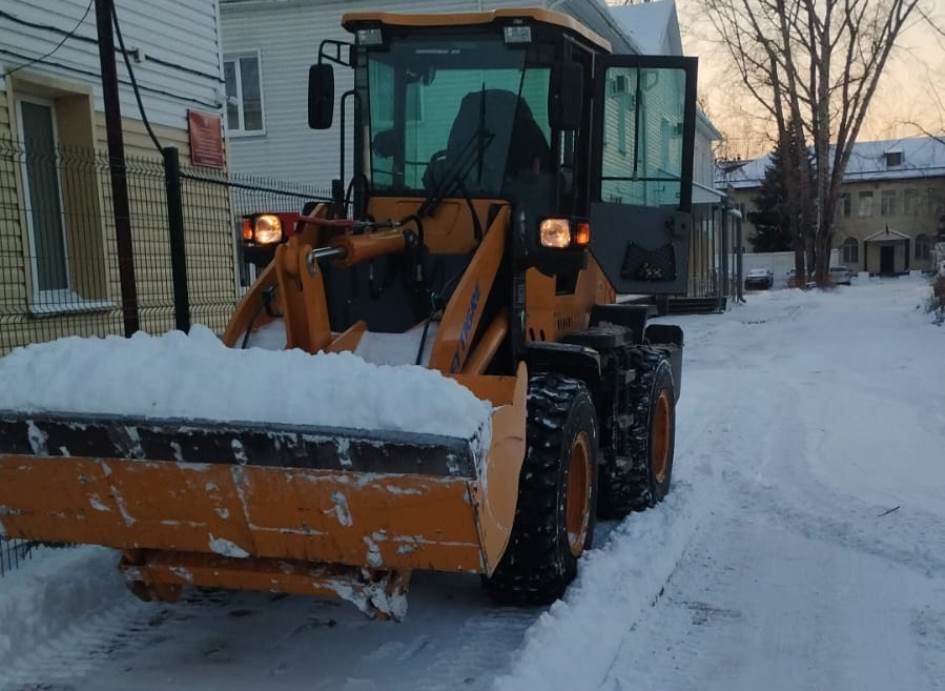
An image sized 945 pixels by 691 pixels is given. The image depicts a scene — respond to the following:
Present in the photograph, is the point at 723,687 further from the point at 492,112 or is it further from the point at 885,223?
the point at 885,223

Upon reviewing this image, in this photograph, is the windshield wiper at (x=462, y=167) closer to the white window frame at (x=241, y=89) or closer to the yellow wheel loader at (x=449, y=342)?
the yellow wheel loader at (x=449, y=342)

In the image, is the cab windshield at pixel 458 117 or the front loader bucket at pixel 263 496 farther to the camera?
the cab windshield at pixel 458 117

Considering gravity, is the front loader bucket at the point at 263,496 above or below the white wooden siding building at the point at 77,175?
below

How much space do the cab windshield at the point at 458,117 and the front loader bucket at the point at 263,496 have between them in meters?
1.91

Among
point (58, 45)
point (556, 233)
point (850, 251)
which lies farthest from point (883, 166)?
point (556, 233)

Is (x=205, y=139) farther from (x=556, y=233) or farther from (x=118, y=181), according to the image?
(x=556, y=233)

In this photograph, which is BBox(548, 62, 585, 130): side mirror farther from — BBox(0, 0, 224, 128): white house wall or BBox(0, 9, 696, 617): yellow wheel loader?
BBox(0, 0, 224, 128): white house wall

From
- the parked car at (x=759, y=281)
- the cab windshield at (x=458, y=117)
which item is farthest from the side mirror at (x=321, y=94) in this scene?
the parked car at (x=759, y=281)

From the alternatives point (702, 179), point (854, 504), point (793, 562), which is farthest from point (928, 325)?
point (702, 179)

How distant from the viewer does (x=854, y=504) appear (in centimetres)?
636

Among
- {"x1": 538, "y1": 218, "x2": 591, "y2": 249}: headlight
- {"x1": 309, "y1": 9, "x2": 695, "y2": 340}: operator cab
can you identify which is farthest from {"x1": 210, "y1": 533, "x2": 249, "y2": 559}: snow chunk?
{"x1": 538, "y1": 218, "x2": 591, "y2": 249}: headlight

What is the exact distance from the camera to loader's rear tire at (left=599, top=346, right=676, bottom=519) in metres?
5.90

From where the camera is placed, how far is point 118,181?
654cm

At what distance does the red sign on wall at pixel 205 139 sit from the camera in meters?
12.3
